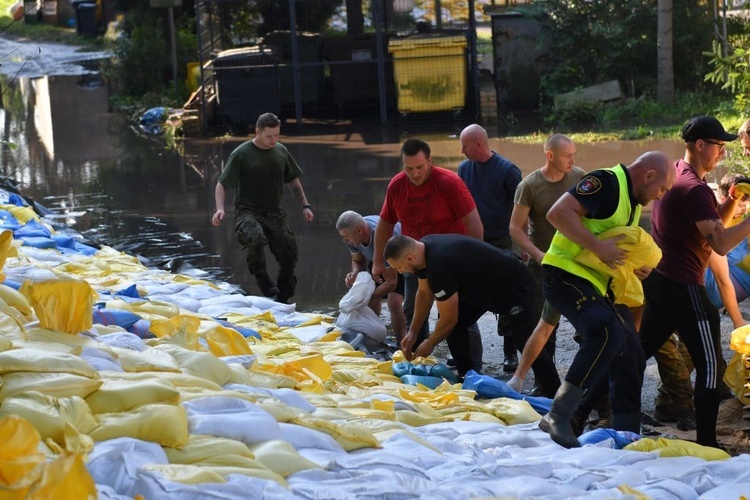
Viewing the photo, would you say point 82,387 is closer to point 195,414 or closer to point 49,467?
point 195,414

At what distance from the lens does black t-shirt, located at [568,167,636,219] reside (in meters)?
→ 5.68

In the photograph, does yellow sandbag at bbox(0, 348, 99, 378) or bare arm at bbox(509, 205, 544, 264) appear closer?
yellow sandbag at bbox(0, 348, 99, 378)

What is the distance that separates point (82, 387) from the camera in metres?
4.45

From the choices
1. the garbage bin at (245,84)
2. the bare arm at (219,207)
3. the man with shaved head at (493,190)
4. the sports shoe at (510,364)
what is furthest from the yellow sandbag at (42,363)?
the garbage bin at (245,84)

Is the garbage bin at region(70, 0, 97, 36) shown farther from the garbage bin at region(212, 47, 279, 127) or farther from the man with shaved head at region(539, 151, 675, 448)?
the man with shaved head at region(539, 151, 675, 448)

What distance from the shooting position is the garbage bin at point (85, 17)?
3844cm

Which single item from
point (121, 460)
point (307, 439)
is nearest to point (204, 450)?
point (121, 460)

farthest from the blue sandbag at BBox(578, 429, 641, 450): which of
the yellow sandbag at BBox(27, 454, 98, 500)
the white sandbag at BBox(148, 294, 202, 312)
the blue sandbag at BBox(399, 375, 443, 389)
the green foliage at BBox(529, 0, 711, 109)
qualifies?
the green foliage at BBox(529, 0, 711, 109)

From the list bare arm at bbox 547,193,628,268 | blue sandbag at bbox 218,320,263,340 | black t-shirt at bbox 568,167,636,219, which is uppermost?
black t-shirt at bbox 568,167,636,219

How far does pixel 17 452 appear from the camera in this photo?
361 cm

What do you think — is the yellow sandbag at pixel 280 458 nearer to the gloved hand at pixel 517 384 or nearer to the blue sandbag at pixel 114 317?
the blue sandbag at pixel 114 317

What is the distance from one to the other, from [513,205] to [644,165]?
2.46 m

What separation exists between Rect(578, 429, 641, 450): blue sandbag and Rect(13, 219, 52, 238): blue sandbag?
5.83 m

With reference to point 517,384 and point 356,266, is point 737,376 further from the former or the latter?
point 356,266
